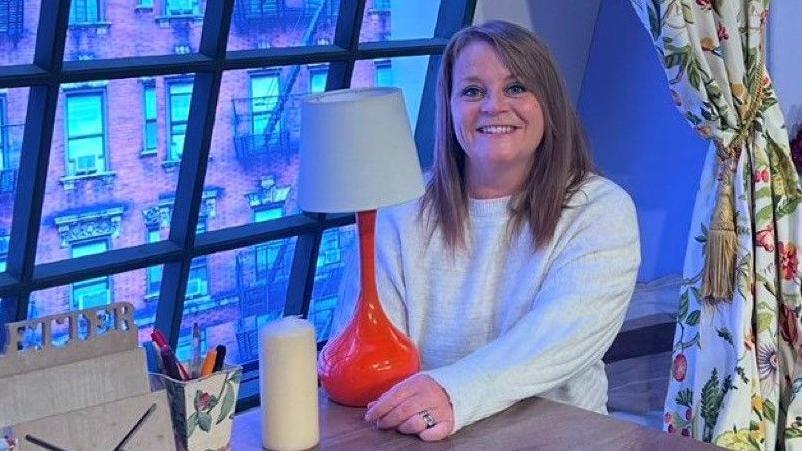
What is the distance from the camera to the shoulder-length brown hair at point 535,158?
2188mm

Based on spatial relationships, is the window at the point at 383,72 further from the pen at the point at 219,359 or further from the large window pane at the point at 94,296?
the pen at the point at 219,359

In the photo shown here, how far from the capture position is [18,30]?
272 cm

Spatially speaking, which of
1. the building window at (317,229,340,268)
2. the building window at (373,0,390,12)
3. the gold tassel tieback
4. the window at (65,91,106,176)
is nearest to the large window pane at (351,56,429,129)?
the building window at (373,0,390,12)

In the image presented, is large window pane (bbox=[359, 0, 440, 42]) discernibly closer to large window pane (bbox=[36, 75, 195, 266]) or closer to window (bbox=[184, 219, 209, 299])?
large window pane (bbox=[36, 75, 195, 266])

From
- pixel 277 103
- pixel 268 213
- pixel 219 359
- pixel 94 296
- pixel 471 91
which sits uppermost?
pixel 471 91

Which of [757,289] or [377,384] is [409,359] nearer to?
[377,384]

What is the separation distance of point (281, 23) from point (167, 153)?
48 centimetres

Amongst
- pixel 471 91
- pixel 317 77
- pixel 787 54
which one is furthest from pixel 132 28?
pixel 787 54

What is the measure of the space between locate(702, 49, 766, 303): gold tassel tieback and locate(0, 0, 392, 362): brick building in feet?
2.99

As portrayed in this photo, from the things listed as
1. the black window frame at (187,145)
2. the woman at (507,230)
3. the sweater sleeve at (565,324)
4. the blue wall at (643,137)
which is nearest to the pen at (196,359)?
the sweater sleeve at (565,324)

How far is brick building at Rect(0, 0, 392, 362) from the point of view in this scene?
112 inches

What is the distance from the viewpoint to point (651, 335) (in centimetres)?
326

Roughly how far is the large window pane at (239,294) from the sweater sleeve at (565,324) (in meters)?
1.36

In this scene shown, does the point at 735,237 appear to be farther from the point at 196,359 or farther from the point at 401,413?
the point at 196,359
